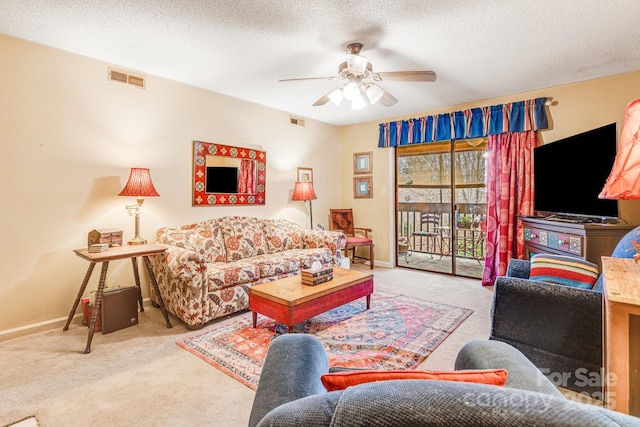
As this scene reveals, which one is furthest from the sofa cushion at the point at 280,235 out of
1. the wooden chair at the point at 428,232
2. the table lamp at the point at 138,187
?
the wooden chair at the point at 428,232

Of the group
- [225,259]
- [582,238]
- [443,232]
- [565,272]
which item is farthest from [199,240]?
[443,232]

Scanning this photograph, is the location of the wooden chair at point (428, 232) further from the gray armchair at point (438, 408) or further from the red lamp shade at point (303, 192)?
the gray armchair at point (438, 408)

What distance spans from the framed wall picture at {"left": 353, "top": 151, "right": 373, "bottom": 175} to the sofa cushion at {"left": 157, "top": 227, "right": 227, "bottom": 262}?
2.90m

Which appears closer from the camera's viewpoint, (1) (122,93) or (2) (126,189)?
(2) (126,189)

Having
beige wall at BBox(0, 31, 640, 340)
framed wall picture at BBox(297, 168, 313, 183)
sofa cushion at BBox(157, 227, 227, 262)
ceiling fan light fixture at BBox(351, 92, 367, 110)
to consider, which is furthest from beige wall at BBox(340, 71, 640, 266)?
sofa cushion at BBox(157, 227, 227, 262)

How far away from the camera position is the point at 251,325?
285cm

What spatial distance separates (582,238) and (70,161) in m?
4.63

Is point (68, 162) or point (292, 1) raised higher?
point (292, 1)

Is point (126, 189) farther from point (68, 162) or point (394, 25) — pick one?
point (394, 25)

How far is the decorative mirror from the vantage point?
384 cm

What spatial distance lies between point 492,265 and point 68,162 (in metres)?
4.96

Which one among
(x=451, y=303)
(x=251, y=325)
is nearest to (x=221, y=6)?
(x=251, y=325)

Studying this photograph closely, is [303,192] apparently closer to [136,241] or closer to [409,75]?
[136,241]

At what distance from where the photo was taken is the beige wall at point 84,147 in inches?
103
